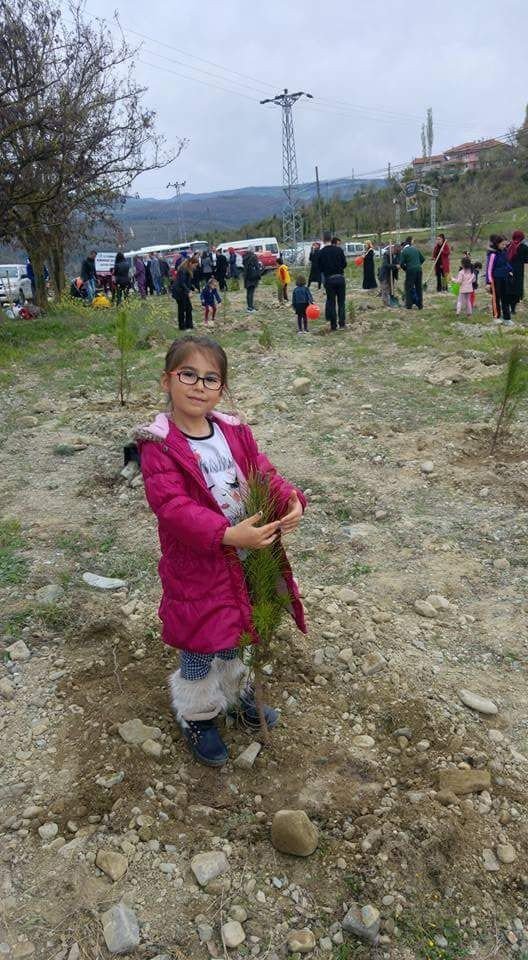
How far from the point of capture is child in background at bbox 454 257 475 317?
1135cm

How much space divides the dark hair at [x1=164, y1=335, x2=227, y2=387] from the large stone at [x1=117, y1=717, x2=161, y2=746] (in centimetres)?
135

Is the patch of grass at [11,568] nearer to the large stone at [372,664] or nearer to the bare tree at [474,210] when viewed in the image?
the large stone at [372,664]

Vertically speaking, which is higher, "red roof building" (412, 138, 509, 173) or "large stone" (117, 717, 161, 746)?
"red roof building" (412, 138, 509, 173)

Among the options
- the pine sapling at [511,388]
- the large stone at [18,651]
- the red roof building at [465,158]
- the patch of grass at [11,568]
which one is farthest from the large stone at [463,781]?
the red roof building at [465,158]

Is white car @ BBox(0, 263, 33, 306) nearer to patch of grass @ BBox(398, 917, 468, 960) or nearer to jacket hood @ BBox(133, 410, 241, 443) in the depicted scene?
jacket hood @ BBox(133, 410, 241, 443)

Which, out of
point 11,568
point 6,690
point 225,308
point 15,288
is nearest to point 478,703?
point 6,690

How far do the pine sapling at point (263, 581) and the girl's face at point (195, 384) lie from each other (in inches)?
11.9

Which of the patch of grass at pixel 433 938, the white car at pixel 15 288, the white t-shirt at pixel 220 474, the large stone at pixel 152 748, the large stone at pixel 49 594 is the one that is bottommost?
the patch of grass at pixel 433 938

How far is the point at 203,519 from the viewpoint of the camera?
6.40 ft

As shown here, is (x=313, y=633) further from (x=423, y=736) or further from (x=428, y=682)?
(x=423, y=736)

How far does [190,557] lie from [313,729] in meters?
0.94

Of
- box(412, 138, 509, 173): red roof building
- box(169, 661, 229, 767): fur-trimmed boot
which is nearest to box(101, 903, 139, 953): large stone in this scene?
box(169, 661, 229, 767): fur-trimmed boot

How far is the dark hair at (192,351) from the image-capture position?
2.12 m

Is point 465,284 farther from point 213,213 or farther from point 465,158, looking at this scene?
point 213,213
